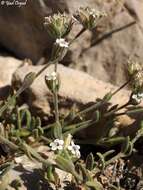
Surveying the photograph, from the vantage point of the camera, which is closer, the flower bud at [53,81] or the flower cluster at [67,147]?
the flower cluster at [67,147]

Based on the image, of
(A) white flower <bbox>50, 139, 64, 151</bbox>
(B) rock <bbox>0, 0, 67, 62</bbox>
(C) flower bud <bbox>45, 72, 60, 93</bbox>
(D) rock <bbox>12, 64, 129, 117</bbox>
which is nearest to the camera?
(A) white flower <bbox>50, 139, 64, 151</bbox>

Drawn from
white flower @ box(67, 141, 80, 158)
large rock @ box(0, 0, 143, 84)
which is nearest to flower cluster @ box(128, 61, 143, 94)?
white flower @ box(67, 141, 80, 158)

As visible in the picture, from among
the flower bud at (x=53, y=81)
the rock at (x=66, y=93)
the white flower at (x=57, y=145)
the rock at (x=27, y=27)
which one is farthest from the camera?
the rock at (x=27, y=27)

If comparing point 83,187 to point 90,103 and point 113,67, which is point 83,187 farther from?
point 113,67

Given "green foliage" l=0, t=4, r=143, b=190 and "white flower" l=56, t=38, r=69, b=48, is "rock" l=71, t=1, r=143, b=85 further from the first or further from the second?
"white flower" l=56, t=38, r=69, b=48

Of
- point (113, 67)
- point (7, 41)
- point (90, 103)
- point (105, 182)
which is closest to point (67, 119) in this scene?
point (90, 103)

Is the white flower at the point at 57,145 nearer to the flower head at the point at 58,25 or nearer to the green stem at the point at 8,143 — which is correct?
the green stem at the point at 8,143

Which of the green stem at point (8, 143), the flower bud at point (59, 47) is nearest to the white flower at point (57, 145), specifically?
the green stem at point (8, 143)
